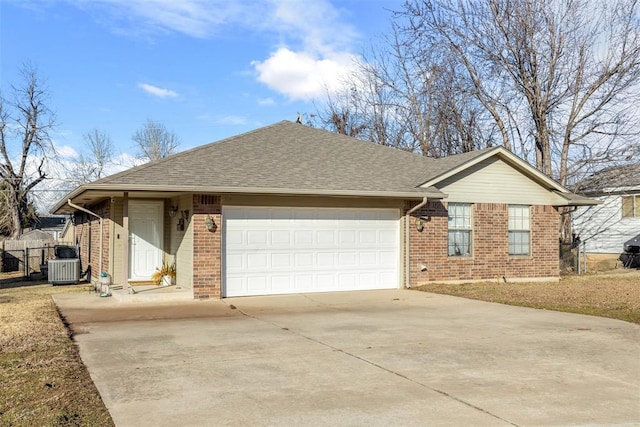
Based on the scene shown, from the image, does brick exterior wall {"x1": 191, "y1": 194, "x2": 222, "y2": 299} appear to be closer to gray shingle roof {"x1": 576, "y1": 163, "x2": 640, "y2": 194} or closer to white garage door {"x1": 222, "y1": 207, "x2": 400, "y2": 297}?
white garage door {"x1": 222, "y1": 207, "x2": 400, "y2": 297}

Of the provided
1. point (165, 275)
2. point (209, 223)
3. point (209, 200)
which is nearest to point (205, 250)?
point (209, 223)

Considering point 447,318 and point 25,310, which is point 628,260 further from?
point 25,310

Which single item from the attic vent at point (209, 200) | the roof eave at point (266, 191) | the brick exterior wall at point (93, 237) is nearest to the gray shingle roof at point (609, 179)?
the roof eave at point (266, 191)

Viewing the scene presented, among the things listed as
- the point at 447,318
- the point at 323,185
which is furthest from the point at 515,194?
the point at 447,318

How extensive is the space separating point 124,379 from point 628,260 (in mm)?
24082

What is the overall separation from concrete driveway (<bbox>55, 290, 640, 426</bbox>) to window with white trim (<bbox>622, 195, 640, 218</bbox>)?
18391 mm

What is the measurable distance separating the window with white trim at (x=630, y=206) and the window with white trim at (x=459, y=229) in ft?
46.5

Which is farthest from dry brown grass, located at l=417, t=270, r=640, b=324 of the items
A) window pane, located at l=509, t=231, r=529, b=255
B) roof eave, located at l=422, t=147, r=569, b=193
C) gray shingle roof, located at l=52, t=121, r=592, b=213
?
roof eave, located at l=422, t=147, r=569, b=193

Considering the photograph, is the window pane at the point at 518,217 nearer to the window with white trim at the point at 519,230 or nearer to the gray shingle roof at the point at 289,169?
the window with white trim at the point at 519,230

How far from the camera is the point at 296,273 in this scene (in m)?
14.0

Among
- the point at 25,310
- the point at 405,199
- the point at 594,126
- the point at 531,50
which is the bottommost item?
the point at 25,310

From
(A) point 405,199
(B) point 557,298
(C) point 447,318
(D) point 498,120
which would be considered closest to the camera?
(C) point 447,318

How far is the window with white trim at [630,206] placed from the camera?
85.8 feet

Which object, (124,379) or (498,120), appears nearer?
(124,379)
